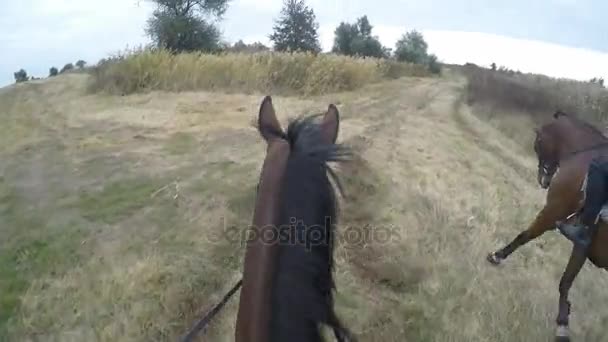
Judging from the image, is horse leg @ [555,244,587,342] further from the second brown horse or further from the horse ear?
the horse ear

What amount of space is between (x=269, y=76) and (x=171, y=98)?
2.92 m

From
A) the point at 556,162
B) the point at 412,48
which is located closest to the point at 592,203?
the point at 556,162

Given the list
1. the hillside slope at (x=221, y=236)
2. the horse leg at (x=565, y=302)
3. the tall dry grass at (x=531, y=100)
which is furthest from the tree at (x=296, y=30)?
the horse leg at (x=565, y=302)

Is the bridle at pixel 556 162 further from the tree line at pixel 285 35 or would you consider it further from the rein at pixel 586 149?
the tree line at pixel 285 35

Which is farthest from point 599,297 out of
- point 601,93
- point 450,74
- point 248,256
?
point 450,74

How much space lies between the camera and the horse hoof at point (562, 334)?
588 centimetres

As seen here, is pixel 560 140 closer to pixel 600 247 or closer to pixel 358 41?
pixel 600 247

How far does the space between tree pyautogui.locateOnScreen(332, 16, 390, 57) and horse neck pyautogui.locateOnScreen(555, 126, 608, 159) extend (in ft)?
69.8

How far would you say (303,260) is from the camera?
2.12 metres

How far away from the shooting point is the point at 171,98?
13766mm

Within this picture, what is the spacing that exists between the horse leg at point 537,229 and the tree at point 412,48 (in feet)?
70.3

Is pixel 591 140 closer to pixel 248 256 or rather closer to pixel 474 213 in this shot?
pixel 474 213

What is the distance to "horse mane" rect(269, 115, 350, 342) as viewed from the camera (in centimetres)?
204

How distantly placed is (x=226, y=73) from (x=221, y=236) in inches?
355
